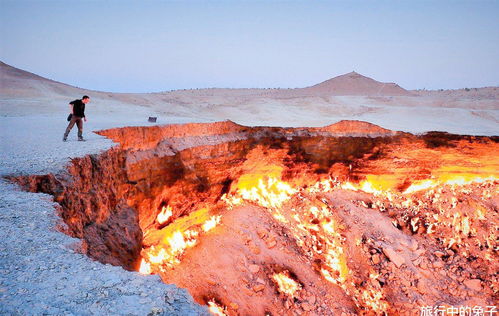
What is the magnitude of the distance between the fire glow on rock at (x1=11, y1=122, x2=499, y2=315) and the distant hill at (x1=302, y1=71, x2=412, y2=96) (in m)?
36.8

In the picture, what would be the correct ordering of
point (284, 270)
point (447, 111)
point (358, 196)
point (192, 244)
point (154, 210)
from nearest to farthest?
point (154, 210) → point (284, 270) → point (192, 244) → point (358, 196) → point (447, 111)

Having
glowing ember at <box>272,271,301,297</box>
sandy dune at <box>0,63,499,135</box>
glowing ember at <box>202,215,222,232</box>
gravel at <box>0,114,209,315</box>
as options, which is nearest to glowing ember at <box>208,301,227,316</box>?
glowing ember at <box>272,271,301,297</box>

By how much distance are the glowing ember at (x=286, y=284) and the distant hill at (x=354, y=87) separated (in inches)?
1609

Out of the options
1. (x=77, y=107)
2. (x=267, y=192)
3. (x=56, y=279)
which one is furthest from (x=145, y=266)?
(x=56, y=279)

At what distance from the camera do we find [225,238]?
28.4ft

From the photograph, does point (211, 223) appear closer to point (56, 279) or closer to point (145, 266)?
point (145, 266)

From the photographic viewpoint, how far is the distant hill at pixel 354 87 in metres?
46.3

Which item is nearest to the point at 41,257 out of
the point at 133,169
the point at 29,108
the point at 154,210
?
the point at 133,169

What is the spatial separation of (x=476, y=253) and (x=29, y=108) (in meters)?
16.5

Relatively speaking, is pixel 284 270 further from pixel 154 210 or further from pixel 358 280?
pixel 154 210

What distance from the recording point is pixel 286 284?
25.0 feet

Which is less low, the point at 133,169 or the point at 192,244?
the point at 133,169

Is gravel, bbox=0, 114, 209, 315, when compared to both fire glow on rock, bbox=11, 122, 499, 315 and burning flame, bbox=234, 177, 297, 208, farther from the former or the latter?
burning flame, bbox=234, 177, 297, 208

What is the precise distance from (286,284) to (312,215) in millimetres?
2908
